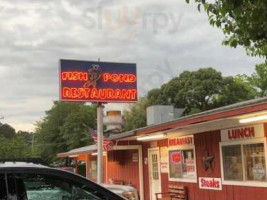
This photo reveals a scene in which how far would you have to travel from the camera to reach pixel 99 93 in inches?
703

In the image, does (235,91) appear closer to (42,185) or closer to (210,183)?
(210,183)

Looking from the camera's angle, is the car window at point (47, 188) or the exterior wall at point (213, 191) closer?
the car window at point (47, 188)

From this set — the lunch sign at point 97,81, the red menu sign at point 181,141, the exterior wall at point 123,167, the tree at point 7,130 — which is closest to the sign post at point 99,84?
the lunch sign at point 97,81

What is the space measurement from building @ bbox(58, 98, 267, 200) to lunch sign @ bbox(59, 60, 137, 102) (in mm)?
1649

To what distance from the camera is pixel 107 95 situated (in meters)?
18.0

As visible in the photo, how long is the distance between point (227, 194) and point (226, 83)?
37831mm

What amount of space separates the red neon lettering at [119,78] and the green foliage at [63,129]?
3457 cm

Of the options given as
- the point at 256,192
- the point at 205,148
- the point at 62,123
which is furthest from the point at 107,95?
the point at 62,123

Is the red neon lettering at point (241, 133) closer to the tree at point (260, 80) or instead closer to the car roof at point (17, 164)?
the car roof at point (17, 164)

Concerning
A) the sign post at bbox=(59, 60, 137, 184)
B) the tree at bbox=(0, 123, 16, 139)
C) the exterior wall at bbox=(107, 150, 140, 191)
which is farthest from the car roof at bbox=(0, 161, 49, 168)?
the tree at bbox=(0, 123, 16, 139)

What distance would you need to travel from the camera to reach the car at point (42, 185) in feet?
14.1

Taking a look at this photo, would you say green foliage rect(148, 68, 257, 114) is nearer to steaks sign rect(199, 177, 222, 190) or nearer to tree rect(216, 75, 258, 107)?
tree rect(216, 75, 258, 107)

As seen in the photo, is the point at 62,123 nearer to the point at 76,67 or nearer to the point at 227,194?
the point at 76,67

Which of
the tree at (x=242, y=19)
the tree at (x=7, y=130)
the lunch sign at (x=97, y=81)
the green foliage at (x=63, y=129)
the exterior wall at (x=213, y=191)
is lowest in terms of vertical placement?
the exterior wall at (x=213, y=191)
